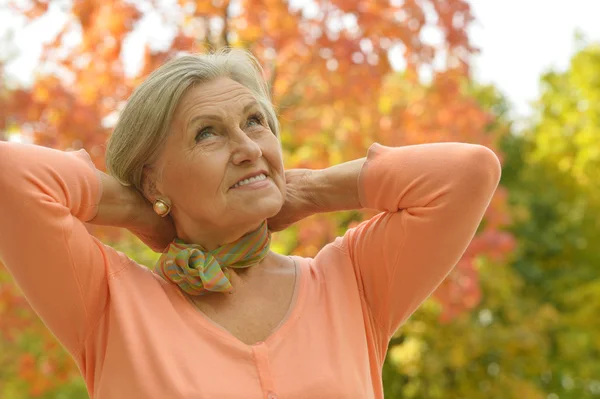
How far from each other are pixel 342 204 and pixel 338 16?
3627 mm

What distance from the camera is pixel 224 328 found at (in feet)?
6.70

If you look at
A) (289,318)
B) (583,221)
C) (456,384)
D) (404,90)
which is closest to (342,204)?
(289,318)

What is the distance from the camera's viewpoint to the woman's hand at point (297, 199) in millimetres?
2244

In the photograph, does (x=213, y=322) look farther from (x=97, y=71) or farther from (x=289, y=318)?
(x=97, y=71)

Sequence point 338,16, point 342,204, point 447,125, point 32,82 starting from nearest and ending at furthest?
1. point 342,204
2. point 338,16
3. point 32,82
4. point 447,125

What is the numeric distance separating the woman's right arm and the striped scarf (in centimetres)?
12

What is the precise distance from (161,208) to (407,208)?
0.59 meters

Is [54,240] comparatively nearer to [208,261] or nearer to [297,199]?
[208,261]

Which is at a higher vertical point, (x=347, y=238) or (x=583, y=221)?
(x=347, y=238)

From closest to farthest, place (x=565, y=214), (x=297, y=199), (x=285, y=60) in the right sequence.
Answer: (x=297, y=199) → (x=285, y=60) → (x=565, y=214)

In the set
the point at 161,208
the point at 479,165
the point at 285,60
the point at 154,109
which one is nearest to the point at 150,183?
the point at 161,208

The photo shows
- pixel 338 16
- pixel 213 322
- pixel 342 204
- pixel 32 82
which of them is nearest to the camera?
pixel 213 322

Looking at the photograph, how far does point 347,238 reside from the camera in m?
2.25

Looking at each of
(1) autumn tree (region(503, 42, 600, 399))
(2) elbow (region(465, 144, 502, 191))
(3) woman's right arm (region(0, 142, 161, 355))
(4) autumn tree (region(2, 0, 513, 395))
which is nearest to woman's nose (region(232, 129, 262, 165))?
(3) woman's right arm (region(0, 142, 161, 355))
